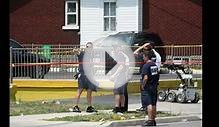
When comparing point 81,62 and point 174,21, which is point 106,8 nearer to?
point 174,21

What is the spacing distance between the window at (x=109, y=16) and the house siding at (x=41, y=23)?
1.82 metres

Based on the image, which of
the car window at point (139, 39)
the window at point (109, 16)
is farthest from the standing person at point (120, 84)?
the window at point (109, 16)

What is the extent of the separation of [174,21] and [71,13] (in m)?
6.13

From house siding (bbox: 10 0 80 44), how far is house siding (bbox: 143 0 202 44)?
478 centimetres

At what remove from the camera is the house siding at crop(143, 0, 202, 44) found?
29.8 m

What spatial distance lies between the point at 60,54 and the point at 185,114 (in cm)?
662

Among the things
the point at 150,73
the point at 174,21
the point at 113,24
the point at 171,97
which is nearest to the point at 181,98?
the point at 171,97

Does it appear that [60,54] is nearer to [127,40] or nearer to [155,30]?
[127,40]

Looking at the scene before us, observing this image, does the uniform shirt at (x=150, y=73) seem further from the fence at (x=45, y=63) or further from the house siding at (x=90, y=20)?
the house siding at (x=90, y=20)

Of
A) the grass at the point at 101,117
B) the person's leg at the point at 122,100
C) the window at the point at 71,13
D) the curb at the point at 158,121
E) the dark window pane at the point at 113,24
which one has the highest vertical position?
the window at the point at 71,13

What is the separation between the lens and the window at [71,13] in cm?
3159

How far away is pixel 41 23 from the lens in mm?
31688
